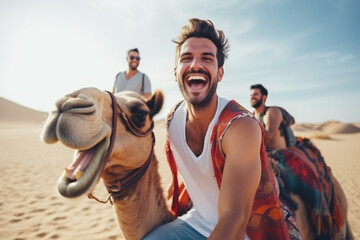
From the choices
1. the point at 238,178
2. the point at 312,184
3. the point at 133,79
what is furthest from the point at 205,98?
the point at 133,79

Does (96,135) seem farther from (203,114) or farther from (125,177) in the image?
(203,114)

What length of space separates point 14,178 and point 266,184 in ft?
31.6

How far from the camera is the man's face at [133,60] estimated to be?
4156mm

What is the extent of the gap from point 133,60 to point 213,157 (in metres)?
3.10

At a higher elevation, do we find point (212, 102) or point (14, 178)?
point (212, 102)

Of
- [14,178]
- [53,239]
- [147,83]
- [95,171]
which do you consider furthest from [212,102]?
[14,178]

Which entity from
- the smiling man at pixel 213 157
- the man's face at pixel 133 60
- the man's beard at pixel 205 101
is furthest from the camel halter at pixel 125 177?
the man's face at pixel 133 60

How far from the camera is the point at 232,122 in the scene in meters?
1.53

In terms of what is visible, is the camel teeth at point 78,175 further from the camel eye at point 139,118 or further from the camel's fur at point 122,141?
the camel eye at point 139,118

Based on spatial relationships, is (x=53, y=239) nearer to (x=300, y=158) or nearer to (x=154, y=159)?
(x=154, y=159)

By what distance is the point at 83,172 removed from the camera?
50.2 inches

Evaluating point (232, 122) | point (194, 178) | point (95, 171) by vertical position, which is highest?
point (232, 122)

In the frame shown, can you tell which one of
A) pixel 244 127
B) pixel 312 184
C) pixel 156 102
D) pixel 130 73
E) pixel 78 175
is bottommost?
pixel 312 184

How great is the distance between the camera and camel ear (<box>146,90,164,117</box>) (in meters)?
2.13
